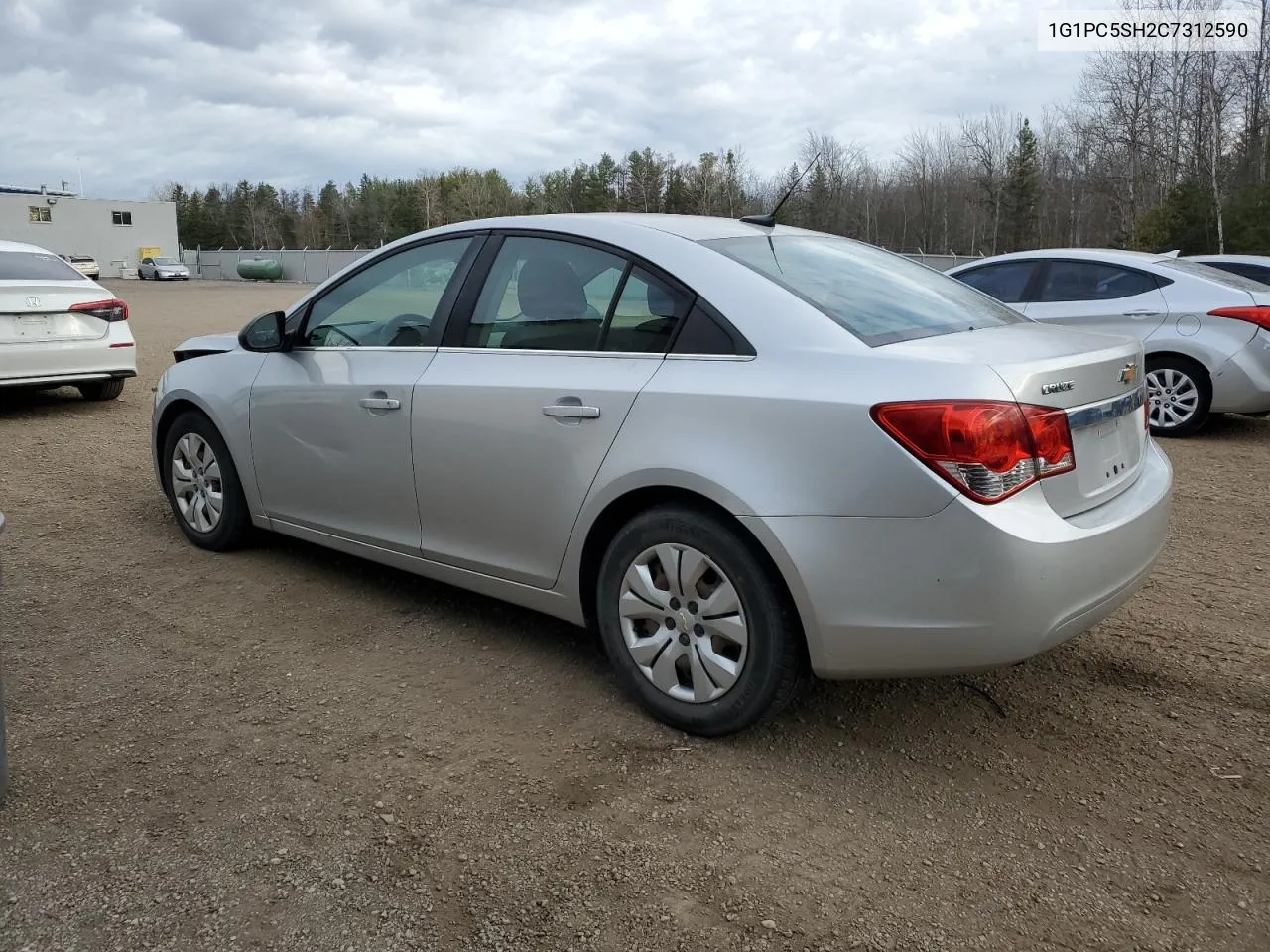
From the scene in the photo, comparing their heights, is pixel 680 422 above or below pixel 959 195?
below

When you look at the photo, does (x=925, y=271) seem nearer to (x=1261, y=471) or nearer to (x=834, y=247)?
(x=834, y=247)

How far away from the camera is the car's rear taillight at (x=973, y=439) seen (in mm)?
2617

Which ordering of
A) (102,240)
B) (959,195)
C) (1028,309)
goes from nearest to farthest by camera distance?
(1028,309)
(959,195)
(102,240)

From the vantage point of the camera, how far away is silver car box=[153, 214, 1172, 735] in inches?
106

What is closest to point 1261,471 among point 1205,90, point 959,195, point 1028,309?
point 1028,309

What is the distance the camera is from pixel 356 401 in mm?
4035

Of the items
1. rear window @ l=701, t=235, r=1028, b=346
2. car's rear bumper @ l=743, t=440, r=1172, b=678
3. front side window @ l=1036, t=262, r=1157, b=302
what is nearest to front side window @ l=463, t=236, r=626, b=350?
rear window @ l=701, t=235, r=1028, b=346

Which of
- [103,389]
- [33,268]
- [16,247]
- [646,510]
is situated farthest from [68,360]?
[646,510]

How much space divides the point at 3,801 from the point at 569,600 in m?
1.71

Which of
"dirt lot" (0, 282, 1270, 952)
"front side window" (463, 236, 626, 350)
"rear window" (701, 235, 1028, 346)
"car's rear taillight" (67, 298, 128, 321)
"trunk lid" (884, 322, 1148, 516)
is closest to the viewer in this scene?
"dirt lot" (0, 282, 1270, 952)

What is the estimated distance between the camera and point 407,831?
107 inches

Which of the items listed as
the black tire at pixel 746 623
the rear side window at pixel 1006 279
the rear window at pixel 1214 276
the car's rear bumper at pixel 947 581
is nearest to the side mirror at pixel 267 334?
the black tire at pixel 746 623

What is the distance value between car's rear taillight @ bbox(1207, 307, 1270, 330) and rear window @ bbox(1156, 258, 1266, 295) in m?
0.23

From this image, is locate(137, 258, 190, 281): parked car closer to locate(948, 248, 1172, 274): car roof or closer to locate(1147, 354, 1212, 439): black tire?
locate(948, 248, 1172, 274): car roof
